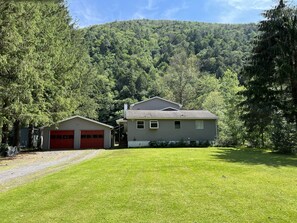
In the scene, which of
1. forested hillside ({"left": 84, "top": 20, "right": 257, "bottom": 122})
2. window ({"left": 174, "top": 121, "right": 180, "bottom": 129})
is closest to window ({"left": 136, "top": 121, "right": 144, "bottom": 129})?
window ({"left": 174, "top": 121, "right": 180, "bottom": 129})

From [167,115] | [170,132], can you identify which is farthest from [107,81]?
[170,132]

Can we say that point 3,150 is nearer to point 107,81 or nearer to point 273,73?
point 273,73

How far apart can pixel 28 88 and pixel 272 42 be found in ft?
62.9

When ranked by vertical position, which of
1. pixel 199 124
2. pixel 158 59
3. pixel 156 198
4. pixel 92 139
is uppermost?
pixel 158 59

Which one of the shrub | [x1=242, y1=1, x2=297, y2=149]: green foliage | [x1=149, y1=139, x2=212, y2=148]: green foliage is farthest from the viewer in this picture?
[x1=149, y1=139, x2=212, y2=148]: green foliage

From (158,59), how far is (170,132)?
4731cm

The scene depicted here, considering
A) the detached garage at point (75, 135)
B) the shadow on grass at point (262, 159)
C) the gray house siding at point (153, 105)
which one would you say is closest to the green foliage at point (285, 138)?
the shadow on grass at point (262, 159)

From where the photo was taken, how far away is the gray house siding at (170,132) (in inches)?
1049

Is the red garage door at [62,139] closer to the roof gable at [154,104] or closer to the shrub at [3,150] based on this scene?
the shrub at [3,150]

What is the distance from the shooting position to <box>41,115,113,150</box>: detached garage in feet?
87.6

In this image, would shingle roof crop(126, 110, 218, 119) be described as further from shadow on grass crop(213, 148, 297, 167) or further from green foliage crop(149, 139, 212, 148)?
shadow on grass crop(213, 148, 297, 167)

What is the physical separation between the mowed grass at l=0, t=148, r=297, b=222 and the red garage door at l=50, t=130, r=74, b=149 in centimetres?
1759

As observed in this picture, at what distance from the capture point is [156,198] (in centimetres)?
663

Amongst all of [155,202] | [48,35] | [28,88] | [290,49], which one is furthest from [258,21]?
[155,202]
